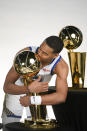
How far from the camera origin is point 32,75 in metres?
1.32

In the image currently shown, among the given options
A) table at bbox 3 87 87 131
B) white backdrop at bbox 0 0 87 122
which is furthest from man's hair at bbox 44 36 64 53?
white backdrop at bbox 0 0 87 122

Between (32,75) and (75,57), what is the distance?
1.87ft

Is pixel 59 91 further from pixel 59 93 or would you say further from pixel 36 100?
pixel 36 100

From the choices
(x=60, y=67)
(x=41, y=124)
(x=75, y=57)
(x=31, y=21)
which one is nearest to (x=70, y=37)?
(x=75, y=57)

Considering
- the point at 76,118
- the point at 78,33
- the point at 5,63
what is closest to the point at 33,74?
the point at 76,118

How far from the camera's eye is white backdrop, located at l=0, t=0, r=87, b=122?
2.72 meters

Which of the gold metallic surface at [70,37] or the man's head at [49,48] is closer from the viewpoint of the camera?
the man's head at [49,48]

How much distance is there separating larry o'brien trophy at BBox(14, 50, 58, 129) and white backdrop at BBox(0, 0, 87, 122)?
1.33 m

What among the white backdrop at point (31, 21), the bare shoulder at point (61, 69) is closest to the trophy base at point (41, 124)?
the bare shoulder at point (61, 69)

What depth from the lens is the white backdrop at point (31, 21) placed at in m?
2.72

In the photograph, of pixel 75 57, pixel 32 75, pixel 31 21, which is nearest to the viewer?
pixel 32 75

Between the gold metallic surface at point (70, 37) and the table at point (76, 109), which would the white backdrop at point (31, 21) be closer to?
the gold metallic surface at point (70, 37)

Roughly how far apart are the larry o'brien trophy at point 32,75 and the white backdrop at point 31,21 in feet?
4.35

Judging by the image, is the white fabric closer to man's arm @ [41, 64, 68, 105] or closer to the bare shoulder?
man's arm @ [41, 64, 68, 105]
